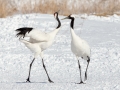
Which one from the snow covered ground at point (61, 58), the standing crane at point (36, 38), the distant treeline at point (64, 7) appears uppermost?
the standing crane at point (36, 38)

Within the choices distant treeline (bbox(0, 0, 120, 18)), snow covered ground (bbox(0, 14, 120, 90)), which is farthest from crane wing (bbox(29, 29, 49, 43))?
distant treeline (bbox(0, 0, 120, 18))

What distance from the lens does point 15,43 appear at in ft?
38.7

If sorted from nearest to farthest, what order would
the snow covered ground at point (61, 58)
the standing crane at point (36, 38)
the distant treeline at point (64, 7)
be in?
1. the snow covered ground at point (61, 58)
2. the standing crane at point (36, 38)
3. the distant treeline at point (64, 7)

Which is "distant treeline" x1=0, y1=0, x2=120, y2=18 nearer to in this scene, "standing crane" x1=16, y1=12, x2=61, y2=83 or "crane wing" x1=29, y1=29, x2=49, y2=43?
"standing crane" x1=16, y1=12, x2=61, y2=83

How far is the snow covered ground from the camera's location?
7.35 meters

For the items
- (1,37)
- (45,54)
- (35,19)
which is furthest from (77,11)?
(45,54)

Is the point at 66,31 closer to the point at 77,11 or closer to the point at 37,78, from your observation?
the point at 77,11

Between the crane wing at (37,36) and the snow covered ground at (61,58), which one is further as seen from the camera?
the crane wing at (37,36)

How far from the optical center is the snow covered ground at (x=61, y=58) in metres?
7.35

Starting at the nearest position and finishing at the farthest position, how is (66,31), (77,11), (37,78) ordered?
(37,78) < (66,31) < (77,11)

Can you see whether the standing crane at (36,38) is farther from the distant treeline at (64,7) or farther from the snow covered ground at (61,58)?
the distant treeline at (64,7)

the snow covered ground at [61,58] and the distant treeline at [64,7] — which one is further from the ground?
the distant treeline at [64,7]

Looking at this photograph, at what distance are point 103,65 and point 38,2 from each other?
7745mm

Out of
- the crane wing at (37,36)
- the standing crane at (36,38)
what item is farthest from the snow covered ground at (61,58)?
the crane wing at (37,36)
